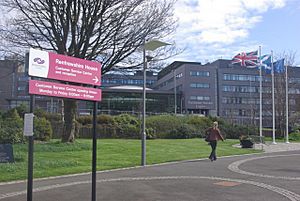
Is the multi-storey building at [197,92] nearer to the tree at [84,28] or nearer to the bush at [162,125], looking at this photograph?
the bush at [162,125]

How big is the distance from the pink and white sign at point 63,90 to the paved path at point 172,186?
2.48m

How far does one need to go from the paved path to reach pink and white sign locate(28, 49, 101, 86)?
9.33 ft

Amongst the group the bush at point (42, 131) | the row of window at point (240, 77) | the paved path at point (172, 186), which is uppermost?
the row of window at point (240, 77)

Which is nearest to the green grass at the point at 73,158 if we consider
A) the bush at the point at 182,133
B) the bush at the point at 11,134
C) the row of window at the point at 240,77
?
the bush at the point at 11,134

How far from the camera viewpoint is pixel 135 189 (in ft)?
35.8

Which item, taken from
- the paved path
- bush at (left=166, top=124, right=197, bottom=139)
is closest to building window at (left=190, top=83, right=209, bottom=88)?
bush at (left=166, top=124, right=197, bottom=139)

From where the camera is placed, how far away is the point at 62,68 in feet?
26.5

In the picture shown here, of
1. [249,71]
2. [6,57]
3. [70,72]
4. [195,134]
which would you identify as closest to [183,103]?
[249,71]

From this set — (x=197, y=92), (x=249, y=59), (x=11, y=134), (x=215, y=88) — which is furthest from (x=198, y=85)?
(x=11, y=134)

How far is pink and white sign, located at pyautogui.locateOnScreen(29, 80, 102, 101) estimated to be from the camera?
763 centimetres

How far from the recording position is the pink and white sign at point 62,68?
7.64 m

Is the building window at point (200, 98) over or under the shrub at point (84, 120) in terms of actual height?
over

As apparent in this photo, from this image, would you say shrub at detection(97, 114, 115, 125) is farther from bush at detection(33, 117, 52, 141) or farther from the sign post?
the sign post

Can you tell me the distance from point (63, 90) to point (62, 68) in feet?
1.36
